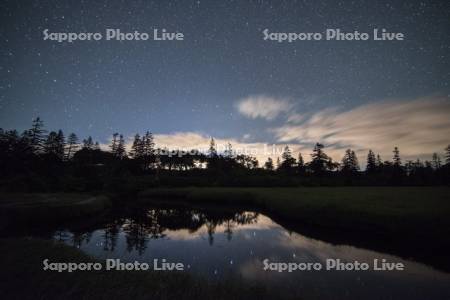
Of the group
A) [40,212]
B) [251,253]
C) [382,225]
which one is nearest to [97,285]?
[251,253]

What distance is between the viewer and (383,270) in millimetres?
15289

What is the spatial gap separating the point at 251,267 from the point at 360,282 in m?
6.82

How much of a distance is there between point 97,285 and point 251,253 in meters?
13.5

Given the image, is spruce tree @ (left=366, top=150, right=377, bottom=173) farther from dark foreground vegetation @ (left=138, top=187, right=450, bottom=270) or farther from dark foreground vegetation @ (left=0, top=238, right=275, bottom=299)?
dark foreground vegetation @ (left=0, top=238, right=275, bottom=299)

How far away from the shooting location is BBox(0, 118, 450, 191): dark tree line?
167 ft

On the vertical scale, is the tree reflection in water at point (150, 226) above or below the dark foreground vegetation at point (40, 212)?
below

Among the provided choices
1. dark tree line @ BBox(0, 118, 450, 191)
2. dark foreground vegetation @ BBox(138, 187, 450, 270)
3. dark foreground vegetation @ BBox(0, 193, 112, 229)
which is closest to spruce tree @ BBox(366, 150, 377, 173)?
dark tree line @ BBox(0, 118, 450, 191)

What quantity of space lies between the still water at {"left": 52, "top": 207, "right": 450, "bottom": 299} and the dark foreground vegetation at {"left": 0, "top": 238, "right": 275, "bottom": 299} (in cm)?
362

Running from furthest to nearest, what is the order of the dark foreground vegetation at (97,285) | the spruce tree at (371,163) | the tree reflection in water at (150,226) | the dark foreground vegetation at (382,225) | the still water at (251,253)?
the spruce tree at (371,163), the tree reflection in water at (150,226), the dark foreground vegetation at (382,225), the still water at (251,253), the dark foreground vegetation at (97,285)

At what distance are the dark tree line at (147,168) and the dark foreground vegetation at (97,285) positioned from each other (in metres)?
43.6

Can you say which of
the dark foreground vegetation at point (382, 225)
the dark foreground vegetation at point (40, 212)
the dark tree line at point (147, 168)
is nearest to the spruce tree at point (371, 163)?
the dark tree line at point (147, 168)

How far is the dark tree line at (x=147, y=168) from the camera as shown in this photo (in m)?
50.9

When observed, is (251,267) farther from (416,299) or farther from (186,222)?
(186,222)

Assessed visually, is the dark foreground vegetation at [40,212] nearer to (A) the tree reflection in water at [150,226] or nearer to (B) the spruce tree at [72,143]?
(A) the tree reflection in water at [150,226]
